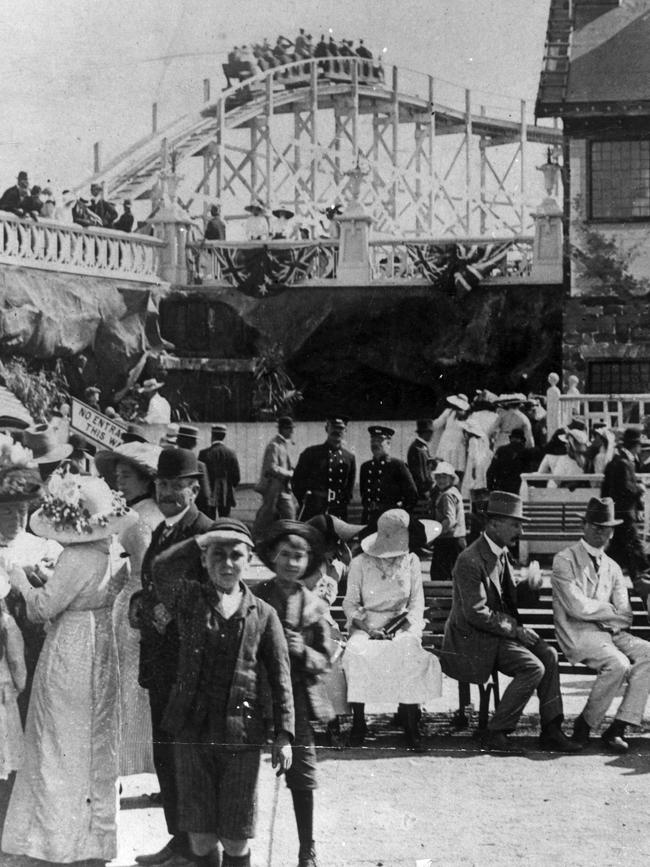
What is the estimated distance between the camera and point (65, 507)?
5.45 m

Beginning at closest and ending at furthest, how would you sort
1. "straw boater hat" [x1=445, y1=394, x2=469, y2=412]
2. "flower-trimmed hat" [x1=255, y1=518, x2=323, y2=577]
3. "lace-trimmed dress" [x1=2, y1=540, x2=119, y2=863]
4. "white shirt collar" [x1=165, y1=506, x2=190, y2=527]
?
"lace-trimmed dress" [x1=2, y1=540, x2=119, y2=863]
"flower-trimmed hat" [x1=255, y1=518, x2=323, y2=577]
"white shirt collar" [x1=165, y1=506, x2=190, y2=527]
"straw boater hat" [x1=445, y1=394, x2=469, y2=412]

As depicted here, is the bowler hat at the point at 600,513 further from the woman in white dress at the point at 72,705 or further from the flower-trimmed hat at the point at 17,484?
the flower-trimmed hat at the point at 17,484

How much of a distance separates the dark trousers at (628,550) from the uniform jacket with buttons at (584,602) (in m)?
1.59

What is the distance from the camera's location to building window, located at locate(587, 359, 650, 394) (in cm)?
1186

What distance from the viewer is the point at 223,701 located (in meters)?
5.17

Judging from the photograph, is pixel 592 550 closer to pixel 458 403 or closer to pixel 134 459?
pixel 134 459

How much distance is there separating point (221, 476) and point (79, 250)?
3.96 m

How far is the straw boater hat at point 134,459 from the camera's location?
261 inches

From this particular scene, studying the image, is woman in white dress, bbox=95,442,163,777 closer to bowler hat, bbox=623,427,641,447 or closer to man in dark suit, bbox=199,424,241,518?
man in dark suit, bbox=199,424,241,518

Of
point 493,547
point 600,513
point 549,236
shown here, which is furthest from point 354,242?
point 493,547

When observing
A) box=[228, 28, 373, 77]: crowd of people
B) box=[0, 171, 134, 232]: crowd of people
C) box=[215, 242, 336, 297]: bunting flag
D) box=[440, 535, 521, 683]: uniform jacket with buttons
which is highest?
box=[228, 28, 373, 77]: crowd of people

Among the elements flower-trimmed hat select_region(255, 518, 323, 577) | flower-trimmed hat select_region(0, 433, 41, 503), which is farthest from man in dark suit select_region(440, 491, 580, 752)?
flower-trimmed hat select_region(0, 433, 41, 503)

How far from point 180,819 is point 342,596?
295 cm

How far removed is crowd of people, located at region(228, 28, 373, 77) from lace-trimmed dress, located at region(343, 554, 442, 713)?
3.96m
